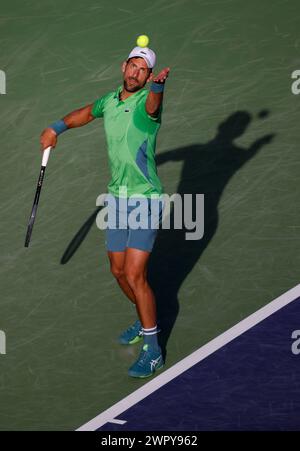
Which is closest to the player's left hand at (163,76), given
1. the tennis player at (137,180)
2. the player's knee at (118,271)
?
the tennis player at (137,180)

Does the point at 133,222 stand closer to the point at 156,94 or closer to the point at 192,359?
the point at 156,94

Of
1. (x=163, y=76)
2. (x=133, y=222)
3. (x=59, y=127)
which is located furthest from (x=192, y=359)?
(x=163, y=76)

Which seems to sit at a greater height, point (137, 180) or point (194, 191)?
point (194, 191)

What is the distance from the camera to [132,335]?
13117 millimetres

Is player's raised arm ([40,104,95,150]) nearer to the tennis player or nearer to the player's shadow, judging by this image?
the tennis player

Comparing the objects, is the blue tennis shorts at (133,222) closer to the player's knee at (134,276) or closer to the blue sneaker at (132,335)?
the player's knee at (134,276)

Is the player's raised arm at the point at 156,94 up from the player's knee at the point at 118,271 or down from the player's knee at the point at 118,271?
up

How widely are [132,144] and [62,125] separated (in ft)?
3.12

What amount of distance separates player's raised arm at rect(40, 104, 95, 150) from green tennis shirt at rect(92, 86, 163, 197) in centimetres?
41

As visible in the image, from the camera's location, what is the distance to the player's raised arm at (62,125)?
12.8m

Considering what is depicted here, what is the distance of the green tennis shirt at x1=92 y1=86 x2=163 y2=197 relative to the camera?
1223 centimetres

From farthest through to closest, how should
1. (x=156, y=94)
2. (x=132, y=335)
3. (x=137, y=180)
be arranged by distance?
1. (x=132, y=335)
2. (x=137, y=180)
3. (x=156, y=94)

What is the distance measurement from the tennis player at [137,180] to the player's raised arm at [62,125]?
271 mm

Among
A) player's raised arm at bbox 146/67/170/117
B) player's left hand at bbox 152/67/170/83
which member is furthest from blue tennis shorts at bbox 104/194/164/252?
player's left hand at bbox 152/67/170/83
